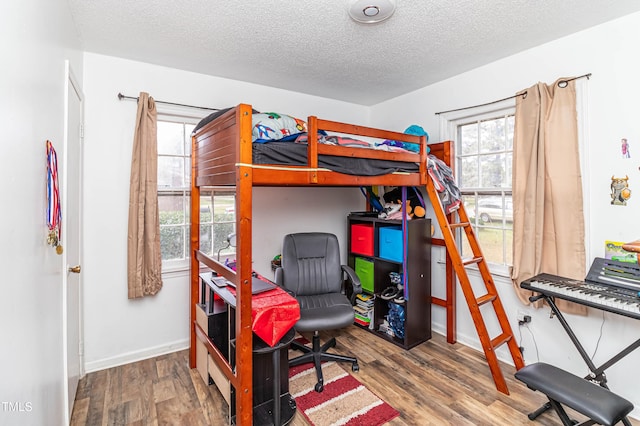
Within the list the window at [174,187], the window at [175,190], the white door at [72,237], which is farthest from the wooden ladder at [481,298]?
the white door at [72,237]

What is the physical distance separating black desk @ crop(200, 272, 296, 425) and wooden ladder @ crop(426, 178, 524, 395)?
1360mm

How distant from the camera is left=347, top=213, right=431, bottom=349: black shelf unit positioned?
288 cm

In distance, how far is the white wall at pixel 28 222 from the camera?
967 millimetres

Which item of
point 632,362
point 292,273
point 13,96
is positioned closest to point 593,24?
point 632,362

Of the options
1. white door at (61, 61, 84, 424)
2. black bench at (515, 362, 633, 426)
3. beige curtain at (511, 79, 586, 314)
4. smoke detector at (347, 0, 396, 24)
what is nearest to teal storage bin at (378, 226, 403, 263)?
beige curtain at (511, 79, 586, 314)

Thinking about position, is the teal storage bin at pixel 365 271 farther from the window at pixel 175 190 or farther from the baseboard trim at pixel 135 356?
the baseboard trim at pixel 135 356

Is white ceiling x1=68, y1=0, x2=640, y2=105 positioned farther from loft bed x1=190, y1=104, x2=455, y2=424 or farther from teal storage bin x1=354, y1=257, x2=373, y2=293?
teal storage bin x1=354, y1=257, x2=373, y2=293

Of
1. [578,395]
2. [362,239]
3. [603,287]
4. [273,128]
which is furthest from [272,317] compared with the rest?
[603,287]

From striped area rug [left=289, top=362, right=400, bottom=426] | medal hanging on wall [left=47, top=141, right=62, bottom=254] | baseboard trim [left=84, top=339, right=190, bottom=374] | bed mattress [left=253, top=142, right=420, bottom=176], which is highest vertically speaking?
bed mattress [left=253, top=142, right=420, bottom=176]

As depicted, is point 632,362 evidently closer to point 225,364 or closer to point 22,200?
point 225,364

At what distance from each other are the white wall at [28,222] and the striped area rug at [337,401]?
1375 mm

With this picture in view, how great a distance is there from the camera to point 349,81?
3121mm

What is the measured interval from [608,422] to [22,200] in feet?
8.48

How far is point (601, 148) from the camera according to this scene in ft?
6.90
